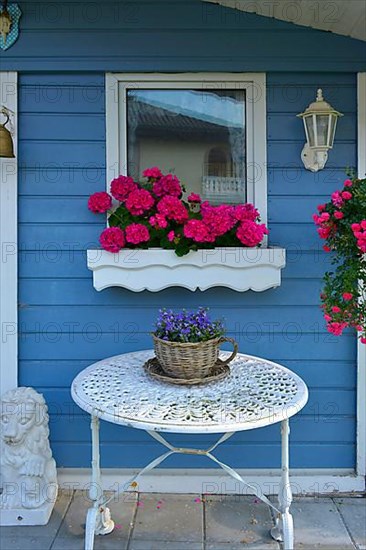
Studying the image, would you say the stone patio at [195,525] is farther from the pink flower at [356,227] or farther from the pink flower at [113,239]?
the pink flower at [356,227]

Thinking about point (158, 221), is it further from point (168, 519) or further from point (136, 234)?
point (168, 519)

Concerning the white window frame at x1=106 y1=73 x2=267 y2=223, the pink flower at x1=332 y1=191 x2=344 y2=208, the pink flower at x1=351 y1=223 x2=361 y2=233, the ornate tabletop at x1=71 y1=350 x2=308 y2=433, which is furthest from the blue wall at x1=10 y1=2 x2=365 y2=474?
the pink flower at x1=351 y1=223 x2=361 y2=233

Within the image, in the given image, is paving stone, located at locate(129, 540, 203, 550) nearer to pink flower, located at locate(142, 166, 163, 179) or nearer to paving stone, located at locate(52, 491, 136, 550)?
paving stone, located at locate(52, 491, 136, 550)

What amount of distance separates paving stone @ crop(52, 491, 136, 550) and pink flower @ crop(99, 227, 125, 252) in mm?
1208

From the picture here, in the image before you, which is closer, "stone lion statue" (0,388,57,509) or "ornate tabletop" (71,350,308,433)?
"ornate tabletop" (71,350,308,433)

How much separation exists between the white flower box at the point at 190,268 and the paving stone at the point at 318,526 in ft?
3.46

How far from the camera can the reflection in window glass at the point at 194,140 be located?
2.68 m

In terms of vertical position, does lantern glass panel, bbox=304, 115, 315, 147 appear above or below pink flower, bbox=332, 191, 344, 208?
above

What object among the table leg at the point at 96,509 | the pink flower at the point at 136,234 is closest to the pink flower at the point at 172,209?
the pink flower at the point at 136,234

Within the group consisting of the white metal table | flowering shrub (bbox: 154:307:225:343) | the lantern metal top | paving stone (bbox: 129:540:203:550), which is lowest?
paving stone (bbox: 129:540:203:550)

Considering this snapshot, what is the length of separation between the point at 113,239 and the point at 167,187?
14.0 inches

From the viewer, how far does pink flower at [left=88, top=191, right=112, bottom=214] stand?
8.36 feet

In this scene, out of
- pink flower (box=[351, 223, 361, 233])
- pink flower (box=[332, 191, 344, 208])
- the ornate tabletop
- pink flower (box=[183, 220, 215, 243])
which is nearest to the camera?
the ornate tabletop

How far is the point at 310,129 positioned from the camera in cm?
252
